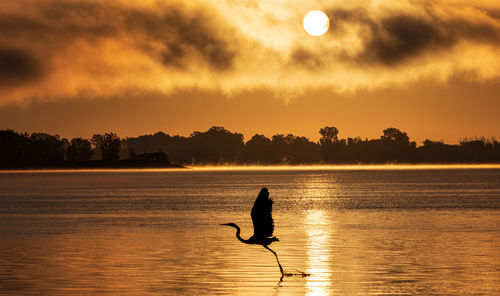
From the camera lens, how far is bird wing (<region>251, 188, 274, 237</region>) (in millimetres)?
26219

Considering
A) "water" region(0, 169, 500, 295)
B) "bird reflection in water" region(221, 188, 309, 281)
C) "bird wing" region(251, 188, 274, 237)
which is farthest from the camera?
"water" region(0, 169, 500, 295)

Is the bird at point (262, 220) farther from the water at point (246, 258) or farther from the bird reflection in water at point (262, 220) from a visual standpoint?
the water at point (246, 258)

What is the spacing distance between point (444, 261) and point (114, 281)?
1343 centimetres

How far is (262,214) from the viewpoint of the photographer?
87.3 feet

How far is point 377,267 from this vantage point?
3094cm

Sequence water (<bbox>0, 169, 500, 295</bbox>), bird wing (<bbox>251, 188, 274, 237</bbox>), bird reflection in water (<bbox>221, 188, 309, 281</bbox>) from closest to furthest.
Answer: bird wing (<bbox>251, 188, 274, 237</bbox>), bird reflection in water (<bbox>221, 188, 309, 281</bbox>), water (<bbox>0, 169, 500, 295</bbox>)

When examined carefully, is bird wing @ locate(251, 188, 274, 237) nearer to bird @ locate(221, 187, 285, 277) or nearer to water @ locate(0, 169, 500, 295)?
bird @ locate(221, 187, 285, 277)

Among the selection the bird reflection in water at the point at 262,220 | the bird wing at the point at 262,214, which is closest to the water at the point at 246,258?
the bird reflection in water at the point at 262,220

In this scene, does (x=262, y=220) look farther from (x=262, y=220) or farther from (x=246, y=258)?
(x=246, y=258)

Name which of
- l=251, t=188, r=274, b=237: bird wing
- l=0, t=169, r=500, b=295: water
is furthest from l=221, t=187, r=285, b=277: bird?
l=0, t=169, r=500, b=295: water

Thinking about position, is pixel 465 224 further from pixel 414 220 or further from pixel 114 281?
pixel 114 281

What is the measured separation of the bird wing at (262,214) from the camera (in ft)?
86.0

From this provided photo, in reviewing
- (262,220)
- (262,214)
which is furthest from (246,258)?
(262,214)

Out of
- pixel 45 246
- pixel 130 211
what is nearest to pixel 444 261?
A: pixel 45 246
